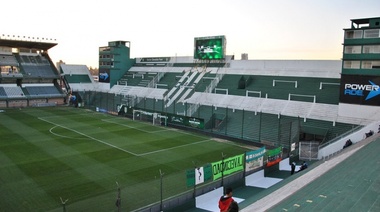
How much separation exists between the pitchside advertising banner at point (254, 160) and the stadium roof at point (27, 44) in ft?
175

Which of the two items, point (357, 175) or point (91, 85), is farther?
point (91, 85)

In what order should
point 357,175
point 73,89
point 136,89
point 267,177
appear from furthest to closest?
point 73,89 < point 136,89 < point 267,177 < point 357,175

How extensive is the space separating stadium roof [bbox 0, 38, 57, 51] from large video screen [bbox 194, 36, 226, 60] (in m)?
30.1

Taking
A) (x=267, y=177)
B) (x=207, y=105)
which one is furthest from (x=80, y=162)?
(x=207, y=105)

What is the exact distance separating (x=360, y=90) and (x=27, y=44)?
56.8m

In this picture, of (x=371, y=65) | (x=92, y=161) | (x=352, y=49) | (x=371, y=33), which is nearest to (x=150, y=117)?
(x=92, y=161)

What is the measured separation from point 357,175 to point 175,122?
25817 millimetres

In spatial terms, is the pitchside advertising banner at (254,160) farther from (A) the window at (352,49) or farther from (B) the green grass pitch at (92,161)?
Answer: (A) the window at (352,49)

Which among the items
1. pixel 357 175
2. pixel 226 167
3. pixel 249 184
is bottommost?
pixel 249 184

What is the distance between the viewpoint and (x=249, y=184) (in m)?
18.3

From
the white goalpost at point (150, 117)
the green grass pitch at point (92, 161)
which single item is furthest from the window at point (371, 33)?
the white goalpost at point (150, 117)

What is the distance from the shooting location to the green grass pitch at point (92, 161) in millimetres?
15326

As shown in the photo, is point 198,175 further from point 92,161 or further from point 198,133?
point 198,133

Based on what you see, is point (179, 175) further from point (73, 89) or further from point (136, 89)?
point (73, 89)
